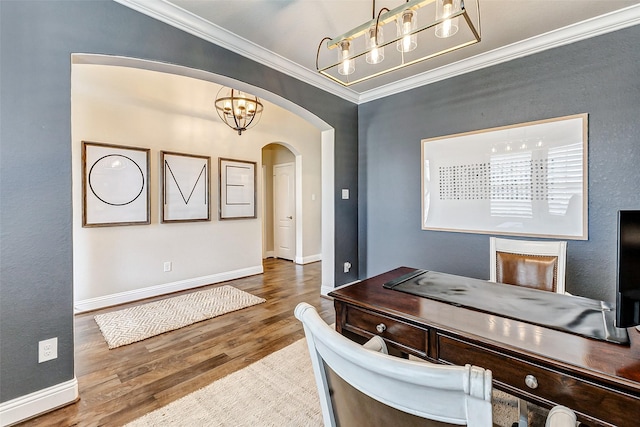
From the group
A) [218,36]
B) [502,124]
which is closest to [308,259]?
[502,124]

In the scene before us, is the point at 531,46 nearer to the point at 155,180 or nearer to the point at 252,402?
the point at 252,402

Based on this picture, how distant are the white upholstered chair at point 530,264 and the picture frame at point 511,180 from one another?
2.54ft

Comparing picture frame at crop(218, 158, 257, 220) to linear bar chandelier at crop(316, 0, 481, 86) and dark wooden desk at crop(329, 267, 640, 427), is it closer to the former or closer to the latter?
linear bar chandelier at crop(316, 0, 481, 86)

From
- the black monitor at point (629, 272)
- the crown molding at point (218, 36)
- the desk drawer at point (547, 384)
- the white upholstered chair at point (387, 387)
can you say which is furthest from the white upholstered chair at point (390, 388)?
the crown molding at point (218, 36)

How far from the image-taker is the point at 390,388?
58cm

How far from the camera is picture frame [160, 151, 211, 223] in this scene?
12.4 ft

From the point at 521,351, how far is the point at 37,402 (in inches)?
97.2

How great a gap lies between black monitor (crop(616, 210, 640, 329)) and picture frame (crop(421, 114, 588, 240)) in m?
1.85

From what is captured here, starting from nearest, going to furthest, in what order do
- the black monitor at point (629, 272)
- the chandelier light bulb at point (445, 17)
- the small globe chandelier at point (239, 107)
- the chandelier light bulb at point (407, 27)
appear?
the black monitor at point (629, 272) < the chandelier light bulb at point (445, 17) < the chandelier light bulb at point (407, 27) < the small globe chandelier at point (239, 107)

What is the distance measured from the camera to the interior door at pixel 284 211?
609cm

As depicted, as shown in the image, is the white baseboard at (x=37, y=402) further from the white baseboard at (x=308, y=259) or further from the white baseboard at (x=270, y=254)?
the white baseboard at (x=270, y=254)

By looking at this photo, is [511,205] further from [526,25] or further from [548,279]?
[526,25]

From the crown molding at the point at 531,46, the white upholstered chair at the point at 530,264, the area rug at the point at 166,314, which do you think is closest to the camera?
the white upholstered chair at the point at 530,264

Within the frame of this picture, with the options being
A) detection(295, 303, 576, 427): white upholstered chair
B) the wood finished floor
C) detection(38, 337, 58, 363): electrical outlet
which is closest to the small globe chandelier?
the wood finished floor
